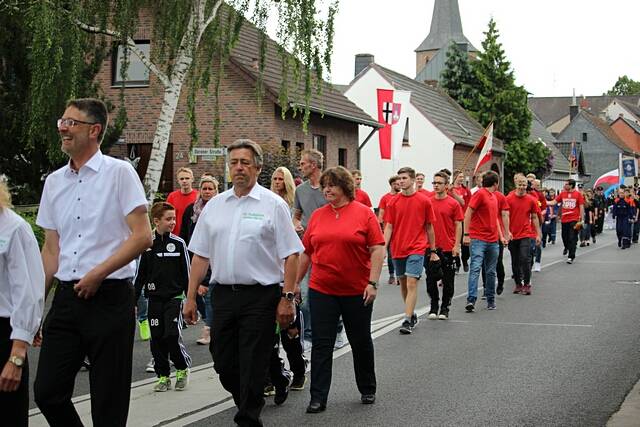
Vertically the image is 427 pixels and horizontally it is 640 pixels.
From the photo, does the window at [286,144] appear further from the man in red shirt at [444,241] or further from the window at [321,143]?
the man in red shirt at [444,241]

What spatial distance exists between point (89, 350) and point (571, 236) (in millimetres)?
20183

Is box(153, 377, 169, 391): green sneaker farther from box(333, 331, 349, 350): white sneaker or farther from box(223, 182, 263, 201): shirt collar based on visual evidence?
box(333, 331, 349, 350): white sneaker

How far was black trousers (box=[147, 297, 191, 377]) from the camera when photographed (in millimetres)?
7941

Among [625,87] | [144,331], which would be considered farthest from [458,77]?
[625,87]

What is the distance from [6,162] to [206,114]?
1022 centimetres

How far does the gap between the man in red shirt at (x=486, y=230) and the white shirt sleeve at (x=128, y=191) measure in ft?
30.9

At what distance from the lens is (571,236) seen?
931 inches

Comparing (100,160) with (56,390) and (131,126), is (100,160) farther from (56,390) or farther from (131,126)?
(131,126)

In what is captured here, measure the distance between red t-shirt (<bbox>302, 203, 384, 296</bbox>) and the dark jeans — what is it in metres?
8.71

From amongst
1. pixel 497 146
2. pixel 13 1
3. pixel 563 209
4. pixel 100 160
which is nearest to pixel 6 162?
pixel 13 1

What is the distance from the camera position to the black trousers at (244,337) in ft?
19.4

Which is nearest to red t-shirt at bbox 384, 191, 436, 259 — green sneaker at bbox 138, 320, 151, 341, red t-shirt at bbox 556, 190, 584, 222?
green sneaker at bbox 138, 320, 151, 341

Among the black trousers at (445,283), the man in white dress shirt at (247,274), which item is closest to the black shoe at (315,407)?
the man in white dress shirt at (247,274)

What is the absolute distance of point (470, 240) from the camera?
14.2m
